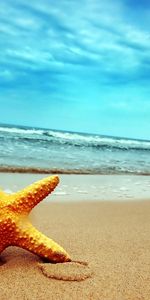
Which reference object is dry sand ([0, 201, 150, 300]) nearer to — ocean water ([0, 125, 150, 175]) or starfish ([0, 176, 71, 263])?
starfish ([0, 176, 71, 263])

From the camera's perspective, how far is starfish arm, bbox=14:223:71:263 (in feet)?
7.48

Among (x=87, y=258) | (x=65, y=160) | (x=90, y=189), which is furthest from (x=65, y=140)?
(x=87, y=258)

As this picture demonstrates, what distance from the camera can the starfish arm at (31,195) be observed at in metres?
2.40

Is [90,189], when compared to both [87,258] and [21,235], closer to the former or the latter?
[87,258]

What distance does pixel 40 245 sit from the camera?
90.2 inches

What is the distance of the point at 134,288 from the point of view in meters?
2.09

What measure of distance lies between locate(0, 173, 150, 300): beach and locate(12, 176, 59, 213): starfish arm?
0.38 feet

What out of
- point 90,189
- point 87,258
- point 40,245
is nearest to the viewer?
point 40,245

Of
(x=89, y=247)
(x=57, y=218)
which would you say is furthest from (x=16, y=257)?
(x=57, y=218)

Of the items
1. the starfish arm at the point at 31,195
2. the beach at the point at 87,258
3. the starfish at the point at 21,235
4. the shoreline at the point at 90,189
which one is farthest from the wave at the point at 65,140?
the starfish at the point at 21,235

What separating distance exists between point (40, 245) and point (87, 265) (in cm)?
34

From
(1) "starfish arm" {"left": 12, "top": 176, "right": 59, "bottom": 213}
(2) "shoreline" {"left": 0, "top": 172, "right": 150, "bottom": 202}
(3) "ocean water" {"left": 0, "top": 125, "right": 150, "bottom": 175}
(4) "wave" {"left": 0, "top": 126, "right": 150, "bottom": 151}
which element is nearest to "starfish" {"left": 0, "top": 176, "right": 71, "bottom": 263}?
(1) "starfish arm" {"left": 12, "top": 176, "right": 59, "bottom": 213}

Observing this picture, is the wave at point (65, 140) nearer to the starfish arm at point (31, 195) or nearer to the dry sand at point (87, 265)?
the dry sand at point (87, 265)

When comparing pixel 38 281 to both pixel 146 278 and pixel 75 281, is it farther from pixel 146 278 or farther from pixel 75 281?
pixel 146 278
